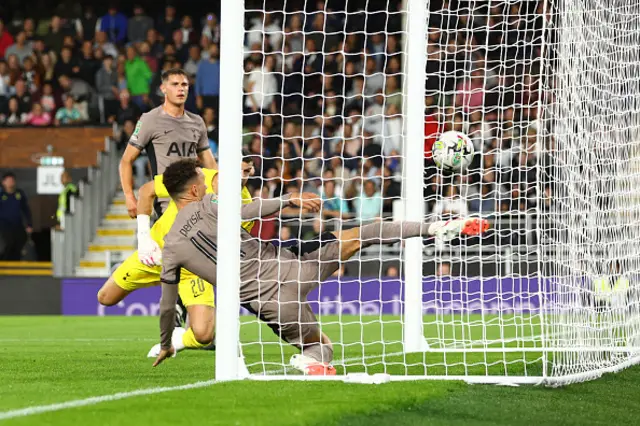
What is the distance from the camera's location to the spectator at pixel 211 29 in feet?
70.5

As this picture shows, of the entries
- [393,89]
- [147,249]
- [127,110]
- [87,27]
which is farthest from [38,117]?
[147,249]

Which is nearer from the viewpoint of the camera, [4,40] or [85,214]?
[85,214]

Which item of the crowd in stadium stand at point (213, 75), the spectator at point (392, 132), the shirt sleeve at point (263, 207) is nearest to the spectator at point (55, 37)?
the crowd in stadium stand at point (213, 75)

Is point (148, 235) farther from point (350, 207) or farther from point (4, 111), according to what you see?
point (4, 111)

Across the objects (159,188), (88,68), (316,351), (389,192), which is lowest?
(316,351)

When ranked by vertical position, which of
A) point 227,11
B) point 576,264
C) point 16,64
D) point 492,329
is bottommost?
point 492,329

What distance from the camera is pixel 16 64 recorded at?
845 inches

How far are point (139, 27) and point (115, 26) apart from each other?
0.51 m

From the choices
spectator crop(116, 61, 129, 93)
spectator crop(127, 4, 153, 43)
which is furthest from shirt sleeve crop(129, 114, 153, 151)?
spectator crop(127, 4, 153, 43)

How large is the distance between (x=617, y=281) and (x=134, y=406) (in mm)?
4429

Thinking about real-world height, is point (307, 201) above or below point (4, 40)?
below

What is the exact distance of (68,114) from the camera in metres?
20.4

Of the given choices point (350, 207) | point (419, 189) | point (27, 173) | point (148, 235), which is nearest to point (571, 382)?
point (419, 189)

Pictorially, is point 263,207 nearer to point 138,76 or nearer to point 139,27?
point 138,76
